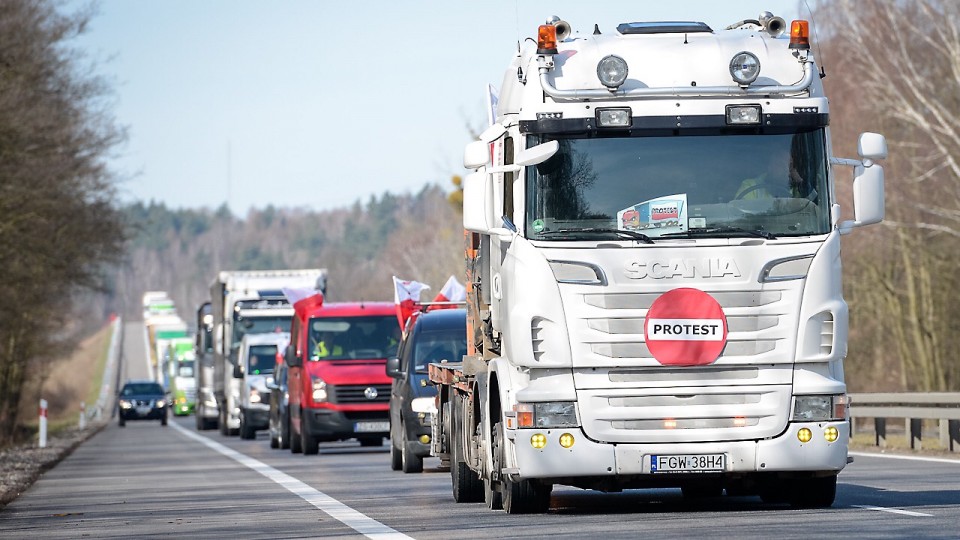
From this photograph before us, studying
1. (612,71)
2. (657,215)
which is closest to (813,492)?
(657,215)

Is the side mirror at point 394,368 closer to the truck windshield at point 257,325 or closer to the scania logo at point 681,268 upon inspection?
the scania logo at point 681,268

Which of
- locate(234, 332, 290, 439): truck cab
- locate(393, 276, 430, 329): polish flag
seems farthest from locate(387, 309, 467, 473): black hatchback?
locate(234, 332, 290, 439): truck cab

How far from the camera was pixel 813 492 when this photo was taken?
14.0 m

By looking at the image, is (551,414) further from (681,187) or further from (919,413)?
(919,413)

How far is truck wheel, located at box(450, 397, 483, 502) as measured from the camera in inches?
625

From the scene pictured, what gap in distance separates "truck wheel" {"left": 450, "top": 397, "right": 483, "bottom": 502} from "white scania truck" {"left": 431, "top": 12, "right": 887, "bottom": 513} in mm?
2672

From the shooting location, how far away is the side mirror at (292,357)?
29661mm

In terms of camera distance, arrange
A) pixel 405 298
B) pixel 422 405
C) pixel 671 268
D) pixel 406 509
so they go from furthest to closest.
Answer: pixel 405 298, pixel 422 405, pixel 406 509, pixel 671 268

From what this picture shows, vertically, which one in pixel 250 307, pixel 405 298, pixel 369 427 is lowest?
pixel 369 427

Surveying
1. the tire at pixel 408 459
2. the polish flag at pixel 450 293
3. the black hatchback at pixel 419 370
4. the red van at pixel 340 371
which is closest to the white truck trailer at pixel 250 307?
the red van at pixel 340 371

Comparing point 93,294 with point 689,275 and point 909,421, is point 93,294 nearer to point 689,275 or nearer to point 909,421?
point 909,421

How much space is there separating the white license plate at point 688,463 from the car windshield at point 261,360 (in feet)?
90.7

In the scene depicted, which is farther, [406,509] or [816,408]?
[406,509]

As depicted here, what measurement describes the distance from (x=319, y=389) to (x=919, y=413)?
952 centimetres
